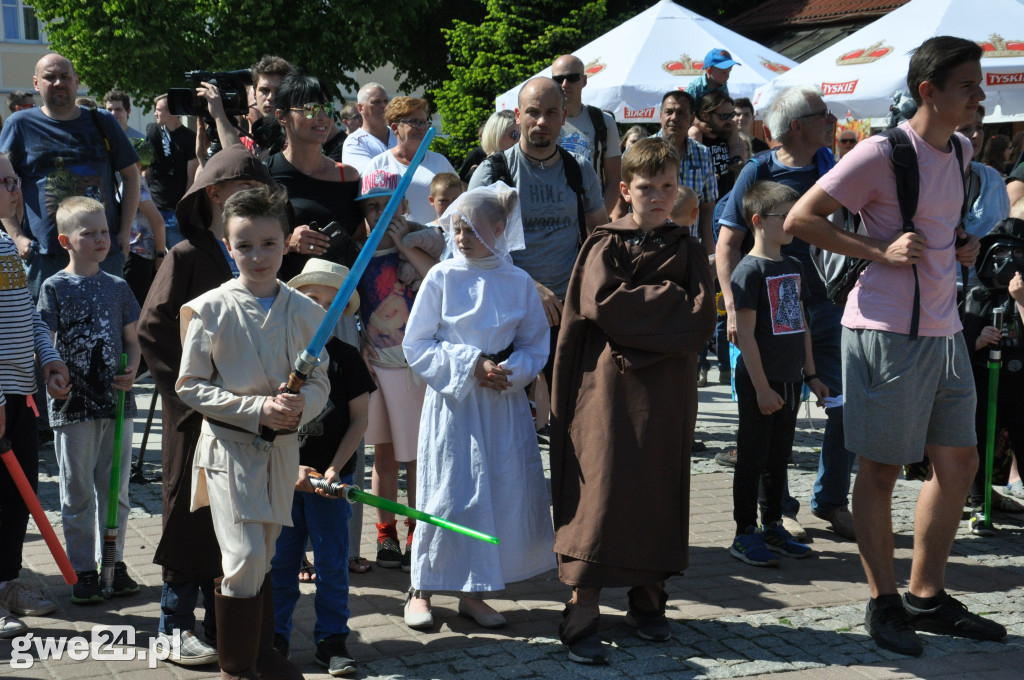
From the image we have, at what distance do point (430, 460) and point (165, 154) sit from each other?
5.77 m

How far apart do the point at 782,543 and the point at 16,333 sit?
362 cm

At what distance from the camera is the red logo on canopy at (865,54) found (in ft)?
35.4

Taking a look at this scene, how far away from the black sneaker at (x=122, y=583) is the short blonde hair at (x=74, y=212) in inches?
58.5

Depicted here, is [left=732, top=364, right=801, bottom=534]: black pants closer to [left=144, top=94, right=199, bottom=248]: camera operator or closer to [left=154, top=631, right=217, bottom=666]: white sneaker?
[left=154, top=631, right=217, bottom=666]: white sneaker

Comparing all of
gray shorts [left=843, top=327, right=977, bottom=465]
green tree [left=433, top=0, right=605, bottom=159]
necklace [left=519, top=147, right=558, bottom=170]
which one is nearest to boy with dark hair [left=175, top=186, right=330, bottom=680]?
necklace [left=519, top=147, right=558, bottom=170]

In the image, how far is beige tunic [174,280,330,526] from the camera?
3654 mm

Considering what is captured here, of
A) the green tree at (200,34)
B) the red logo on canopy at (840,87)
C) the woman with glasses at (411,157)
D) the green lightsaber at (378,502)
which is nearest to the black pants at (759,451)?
the woman with glasses at (411,157)

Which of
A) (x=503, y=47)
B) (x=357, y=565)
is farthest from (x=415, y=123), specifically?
(x=503, y=47)

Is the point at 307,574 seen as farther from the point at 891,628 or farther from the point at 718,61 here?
the point at 718,61

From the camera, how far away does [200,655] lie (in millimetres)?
4188

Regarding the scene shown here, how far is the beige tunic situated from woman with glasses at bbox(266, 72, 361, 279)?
4.71ft

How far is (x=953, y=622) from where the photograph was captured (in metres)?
4.58

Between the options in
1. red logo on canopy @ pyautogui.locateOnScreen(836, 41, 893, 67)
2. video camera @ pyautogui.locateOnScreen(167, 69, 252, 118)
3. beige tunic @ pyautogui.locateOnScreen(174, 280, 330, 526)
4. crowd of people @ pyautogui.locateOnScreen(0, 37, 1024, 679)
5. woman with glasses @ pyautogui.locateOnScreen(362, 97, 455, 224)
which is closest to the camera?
beige tunic @ pyautogui.locateOnScreen(174, 280, 330, 526)

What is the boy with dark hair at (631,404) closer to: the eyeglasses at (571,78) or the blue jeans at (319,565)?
the blue jeans at (319,565)
